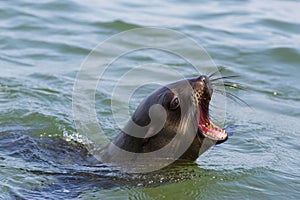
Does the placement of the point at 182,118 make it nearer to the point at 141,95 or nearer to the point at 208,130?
the point at 208,130

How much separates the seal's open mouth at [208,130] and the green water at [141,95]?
34 centimetres

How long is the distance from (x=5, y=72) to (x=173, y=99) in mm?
4145

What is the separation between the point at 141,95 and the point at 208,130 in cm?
308

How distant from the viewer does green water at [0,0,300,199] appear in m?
4.87

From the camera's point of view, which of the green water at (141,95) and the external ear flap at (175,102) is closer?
the external ear flap at (175,102)

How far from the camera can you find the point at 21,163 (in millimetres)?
5199

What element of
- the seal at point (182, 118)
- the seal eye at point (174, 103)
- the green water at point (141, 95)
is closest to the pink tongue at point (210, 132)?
the seal at point (182, 118)

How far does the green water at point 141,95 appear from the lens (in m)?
4.87

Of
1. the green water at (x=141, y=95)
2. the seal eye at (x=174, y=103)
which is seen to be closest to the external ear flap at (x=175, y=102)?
the seal eye at (x=174, y=103)

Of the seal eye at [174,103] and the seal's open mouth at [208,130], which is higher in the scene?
the seal eye at [174,103]

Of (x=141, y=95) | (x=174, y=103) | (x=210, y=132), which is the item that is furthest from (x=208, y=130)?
(x=141, y=95)

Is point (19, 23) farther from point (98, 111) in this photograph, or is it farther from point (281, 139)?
point (281, 139)

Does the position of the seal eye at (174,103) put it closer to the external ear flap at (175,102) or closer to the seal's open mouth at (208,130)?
the external ear flap at (175,102)

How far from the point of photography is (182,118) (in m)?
4.56
